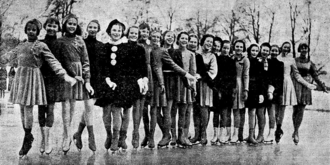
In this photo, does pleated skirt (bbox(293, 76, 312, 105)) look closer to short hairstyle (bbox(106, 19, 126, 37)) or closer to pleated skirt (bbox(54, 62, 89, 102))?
short hairstyle (bbox(106, 19, 126, 37))

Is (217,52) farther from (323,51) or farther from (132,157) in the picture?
(132,157)

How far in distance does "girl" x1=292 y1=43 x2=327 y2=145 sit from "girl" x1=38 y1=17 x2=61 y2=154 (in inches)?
109

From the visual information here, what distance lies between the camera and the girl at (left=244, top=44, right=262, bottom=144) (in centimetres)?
543

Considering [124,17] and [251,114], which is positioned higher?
[124,17]

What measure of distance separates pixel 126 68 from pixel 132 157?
88 centimetres

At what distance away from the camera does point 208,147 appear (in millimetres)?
5160

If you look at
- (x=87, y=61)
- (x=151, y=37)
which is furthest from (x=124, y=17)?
(x=87, y=61)

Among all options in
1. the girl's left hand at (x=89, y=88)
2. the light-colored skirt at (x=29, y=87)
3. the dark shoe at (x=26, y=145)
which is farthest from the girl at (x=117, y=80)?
the dark shoe at (x=26, y=145)

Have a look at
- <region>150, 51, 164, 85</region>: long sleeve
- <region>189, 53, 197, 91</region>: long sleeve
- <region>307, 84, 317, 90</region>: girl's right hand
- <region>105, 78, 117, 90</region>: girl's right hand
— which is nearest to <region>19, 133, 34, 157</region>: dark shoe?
<region>105, 78, 117, 90</region>: girl's right hand

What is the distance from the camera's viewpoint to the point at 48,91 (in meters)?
4.53

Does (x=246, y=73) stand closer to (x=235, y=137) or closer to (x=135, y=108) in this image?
(x=235, y=137)

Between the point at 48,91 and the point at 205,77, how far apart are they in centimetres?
172

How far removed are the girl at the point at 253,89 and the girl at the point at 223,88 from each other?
21 centimetres

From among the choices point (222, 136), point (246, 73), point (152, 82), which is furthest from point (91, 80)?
point (246, 73)
